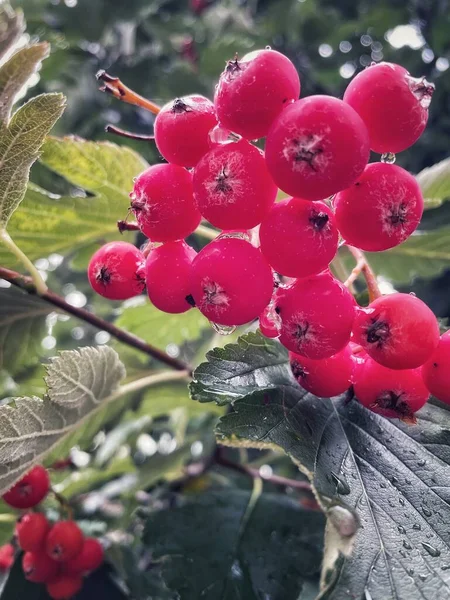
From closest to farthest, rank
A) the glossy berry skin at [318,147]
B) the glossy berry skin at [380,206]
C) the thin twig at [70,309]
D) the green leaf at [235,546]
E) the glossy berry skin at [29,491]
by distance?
the glossy berry skin at [318,147], the glossy berry skin at [380,206], the thin twig at [70,309], the glossy berry skin at [29,491], the green leaf at [235,546]

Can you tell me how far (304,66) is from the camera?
4285 mm

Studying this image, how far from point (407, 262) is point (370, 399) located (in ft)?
5.09

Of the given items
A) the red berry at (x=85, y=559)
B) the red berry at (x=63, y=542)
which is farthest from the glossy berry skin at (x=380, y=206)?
the red berry at (x=85, y=559)

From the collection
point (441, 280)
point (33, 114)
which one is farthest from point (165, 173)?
point (441, 280)

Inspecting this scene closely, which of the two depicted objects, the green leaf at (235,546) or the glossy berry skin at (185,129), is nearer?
the glossy berry skin at (185,129)

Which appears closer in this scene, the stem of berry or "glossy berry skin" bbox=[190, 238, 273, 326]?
"glossy berry skin" bbox=[190, 238, 273, 326]

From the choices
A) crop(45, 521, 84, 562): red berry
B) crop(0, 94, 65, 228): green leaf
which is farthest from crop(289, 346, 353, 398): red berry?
crop(45, 521, 84, 562): red berry

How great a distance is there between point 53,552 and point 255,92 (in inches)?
68.9

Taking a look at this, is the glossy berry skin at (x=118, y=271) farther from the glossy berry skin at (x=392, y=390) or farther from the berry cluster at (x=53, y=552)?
the berry cluster at (x=53, y=552)

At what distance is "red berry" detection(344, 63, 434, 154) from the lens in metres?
1.15

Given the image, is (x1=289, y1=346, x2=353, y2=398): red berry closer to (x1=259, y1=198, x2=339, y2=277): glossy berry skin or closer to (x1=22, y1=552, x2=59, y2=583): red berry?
(x1=259, y1=198, x2=339, y2=277): glossy berry skin

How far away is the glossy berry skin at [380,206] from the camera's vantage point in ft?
3.78

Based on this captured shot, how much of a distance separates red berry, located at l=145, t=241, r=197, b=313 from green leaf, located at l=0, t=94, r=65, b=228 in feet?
1.24

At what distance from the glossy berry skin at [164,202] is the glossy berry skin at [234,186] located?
0.07 metres
